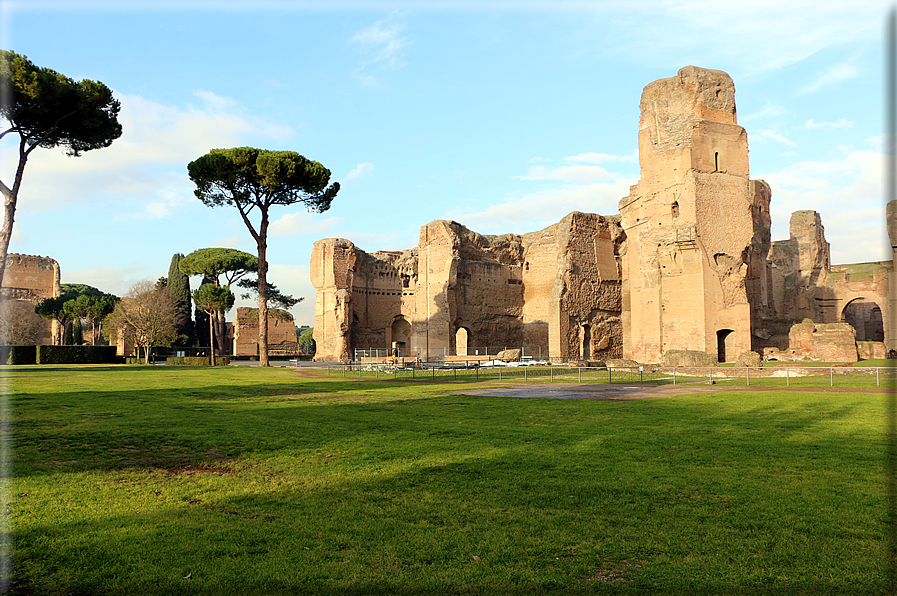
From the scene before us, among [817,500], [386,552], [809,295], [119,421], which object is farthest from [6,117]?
[809,295]

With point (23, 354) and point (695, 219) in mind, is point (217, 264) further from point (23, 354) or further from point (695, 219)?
point (695, 219)

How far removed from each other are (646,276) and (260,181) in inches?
819

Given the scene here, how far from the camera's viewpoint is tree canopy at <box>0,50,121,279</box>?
20047 millimetres

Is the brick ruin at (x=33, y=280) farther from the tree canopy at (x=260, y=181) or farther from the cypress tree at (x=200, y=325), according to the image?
the tree canopy at (x=260, y=181)

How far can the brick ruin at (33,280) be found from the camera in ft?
191

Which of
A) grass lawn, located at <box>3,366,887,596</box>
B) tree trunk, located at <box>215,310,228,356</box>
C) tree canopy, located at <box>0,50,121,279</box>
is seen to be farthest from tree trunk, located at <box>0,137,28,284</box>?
tree trunk, located at <box>215,310,228,356</box>

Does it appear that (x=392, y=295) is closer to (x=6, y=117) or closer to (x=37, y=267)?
(x=6, y=117)

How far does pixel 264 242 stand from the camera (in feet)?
99.3

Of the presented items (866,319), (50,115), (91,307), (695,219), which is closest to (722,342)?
(695,219)

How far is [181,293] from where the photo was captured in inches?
1930

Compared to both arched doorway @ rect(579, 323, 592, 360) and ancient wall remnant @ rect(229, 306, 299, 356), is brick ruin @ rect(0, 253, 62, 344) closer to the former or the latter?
ancient wall remnant @ rect(229, 306, 299, 356)

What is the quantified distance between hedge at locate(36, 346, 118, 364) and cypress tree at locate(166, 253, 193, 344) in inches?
370

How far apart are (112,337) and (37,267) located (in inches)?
996

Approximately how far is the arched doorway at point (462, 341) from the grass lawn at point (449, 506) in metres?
28.7
